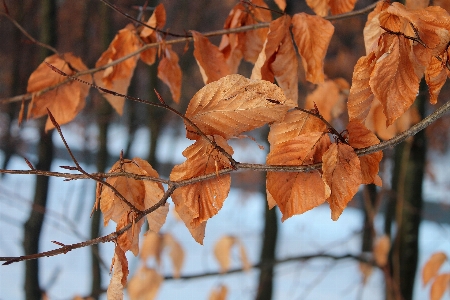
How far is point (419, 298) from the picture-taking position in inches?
96.7

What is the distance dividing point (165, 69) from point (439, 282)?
557 mm

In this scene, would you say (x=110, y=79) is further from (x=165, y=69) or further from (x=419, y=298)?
(x=419, y=298)

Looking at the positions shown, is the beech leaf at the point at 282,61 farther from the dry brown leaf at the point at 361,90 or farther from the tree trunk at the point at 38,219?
the tree trunk at the point at 38,219

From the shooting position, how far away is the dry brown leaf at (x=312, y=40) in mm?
380

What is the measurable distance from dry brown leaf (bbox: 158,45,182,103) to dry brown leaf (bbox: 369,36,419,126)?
0.23 metres

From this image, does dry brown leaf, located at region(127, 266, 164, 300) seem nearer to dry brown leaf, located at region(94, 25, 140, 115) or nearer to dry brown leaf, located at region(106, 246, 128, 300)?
dry brown leaf, located at region(94, 25, 140, 115)

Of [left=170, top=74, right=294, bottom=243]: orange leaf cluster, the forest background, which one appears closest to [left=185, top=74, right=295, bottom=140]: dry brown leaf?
[left=170, top=74, right=294, bottom=243]: orange leaf cluster

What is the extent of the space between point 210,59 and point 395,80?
189mm

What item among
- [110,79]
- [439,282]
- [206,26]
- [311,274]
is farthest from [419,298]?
[110,79]

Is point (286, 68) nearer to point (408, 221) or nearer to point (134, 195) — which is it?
point (134, 195)

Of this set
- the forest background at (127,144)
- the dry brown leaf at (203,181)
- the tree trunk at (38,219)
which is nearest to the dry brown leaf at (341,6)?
the dry brown leaf at (203,181)

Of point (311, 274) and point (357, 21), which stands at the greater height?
point (357, 21)

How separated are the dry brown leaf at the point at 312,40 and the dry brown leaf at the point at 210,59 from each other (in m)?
0.07

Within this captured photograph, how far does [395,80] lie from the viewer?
0.28 metres
